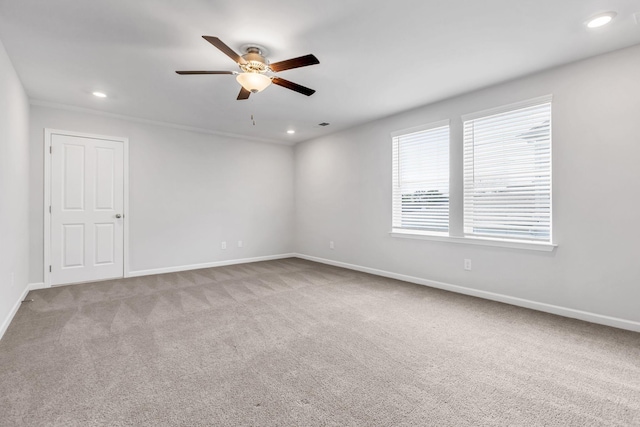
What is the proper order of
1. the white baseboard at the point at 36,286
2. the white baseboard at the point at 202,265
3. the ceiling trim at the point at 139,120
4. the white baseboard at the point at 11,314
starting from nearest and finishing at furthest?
the white baseboard at the point at 11,314 < the white baseboard at the point at 36,286 < the ceiling trim at the point at 139,120 < the white baseboard at the point at 202,265

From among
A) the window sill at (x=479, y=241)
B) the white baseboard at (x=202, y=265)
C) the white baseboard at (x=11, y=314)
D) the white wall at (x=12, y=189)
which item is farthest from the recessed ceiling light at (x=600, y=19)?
the white baseboard at (x=202, y=265)

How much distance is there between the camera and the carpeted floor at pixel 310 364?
1.65 metres

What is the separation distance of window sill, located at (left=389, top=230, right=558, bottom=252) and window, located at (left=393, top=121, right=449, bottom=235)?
0.33 feet

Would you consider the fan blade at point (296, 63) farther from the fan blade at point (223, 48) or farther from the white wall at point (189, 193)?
the white wall at point (189, 193)

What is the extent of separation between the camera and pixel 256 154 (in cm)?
625

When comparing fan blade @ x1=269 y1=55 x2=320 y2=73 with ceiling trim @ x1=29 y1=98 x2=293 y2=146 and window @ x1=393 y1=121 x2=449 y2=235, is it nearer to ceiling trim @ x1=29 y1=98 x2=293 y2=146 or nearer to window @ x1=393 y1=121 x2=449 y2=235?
window @ x1=393 y1=121 x2=449 y2=235

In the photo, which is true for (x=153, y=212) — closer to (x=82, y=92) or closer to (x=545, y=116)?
(x=82, y=92)

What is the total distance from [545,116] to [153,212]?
5.62 metres

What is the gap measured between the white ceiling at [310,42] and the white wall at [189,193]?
93 cm

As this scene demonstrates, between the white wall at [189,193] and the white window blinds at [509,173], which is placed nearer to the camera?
the white window blinds at [509,173]

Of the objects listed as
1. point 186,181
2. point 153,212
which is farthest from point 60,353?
point 186,181

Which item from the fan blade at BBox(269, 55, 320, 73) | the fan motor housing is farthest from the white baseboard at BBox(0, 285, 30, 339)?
the fan blade at BBox(269, 55, 320, 73)

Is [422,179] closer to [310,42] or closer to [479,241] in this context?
[479,241]

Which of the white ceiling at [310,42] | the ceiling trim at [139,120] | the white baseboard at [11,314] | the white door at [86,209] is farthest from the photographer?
the white door at [86,209]
